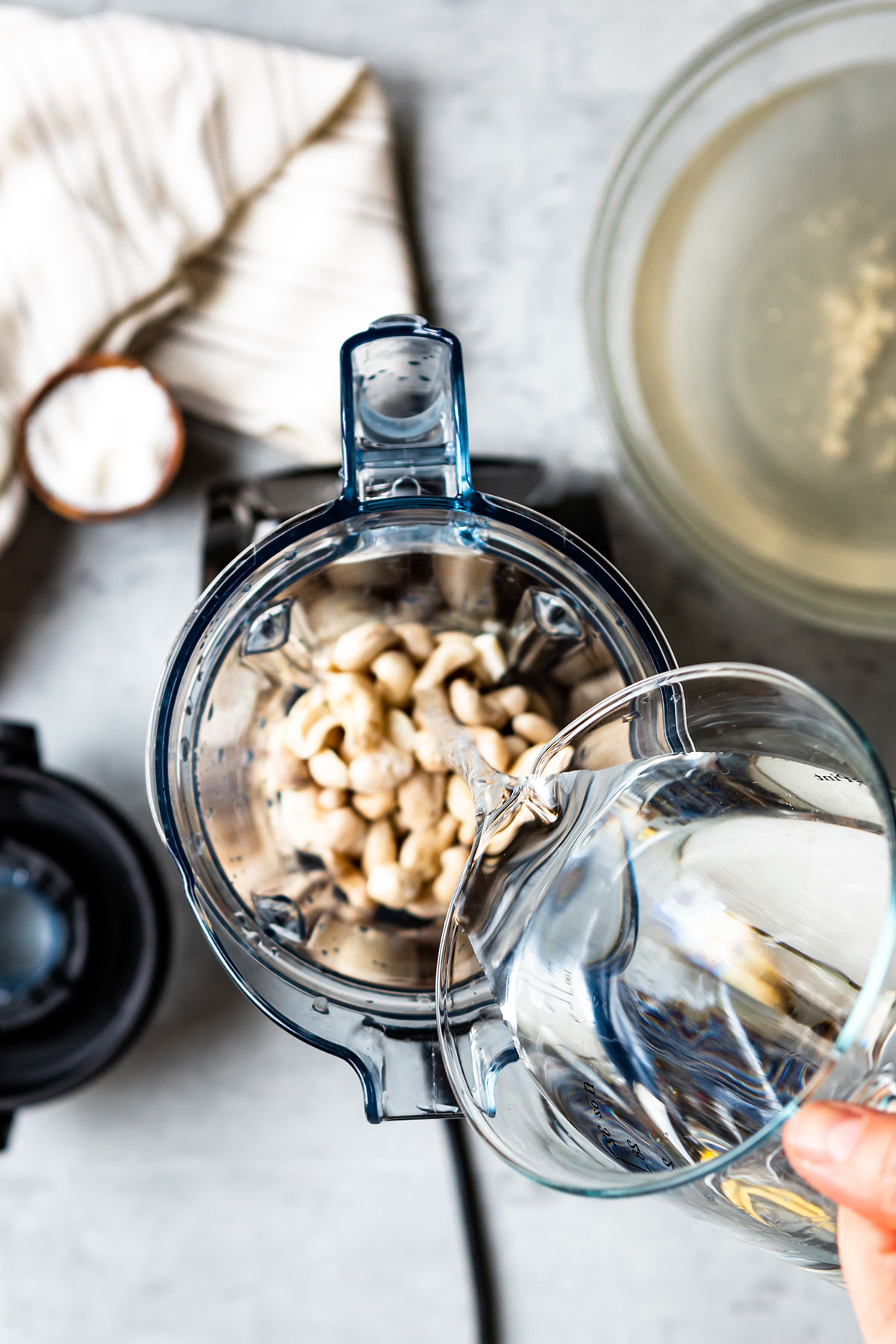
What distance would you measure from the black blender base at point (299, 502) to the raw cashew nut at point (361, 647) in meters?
0.08

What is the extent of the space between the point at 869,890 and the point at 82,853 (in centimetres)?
37

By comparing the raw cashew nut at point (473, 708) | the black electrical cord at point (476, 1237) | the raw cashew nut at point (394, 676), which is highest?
the raw cashew nut at point (394, 676)

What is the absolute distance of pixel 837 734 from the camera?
0.27m

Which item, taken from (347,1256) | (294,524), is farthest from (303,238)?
(347,1256)

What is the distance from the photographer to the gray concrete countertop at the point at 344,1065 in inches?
21.6

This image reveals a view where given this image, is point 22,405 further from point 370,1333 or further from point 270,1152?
point 370,1333

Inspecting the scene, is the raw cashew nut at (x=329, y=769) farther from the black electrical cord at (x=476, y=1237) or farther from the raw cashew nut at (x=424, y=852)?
the black electrical cord at (x=476, y=1237)

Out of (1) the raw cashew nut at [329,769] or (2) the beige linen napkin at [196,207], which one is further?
(2) the beige linen napkin at [196,207]

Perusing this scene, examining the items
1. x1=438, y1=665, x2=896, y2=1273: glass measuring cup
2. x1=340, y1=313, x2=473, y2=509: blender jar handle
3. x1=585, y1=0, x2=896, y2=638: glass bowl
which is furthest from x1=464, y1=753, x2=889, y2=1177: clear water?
x1=585, y1=0, x2=896, y2=638: glass bowl

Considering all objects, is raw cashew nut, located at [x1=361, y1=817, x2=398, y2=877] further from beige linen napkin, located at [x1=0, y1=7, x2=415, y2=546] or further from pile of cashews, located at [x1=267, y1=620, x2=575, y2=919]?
beige linen napkin, located at [x1=0, y1=7, x2=415, y2=546]

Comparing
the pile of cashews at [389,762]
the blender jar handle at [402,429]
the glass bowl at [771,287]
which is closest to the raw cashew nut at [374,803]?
the pile of cashews at [389,762]

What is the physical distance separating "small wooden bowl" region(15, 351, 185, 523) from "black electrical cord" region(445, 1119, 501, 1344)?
36 centimetres

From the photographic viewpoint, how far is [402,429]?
1.15 ft

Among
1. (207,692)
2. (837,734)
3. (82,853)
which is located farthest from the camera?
(82,853)
